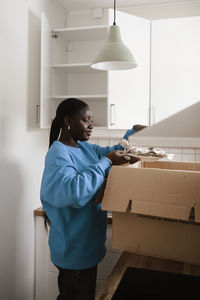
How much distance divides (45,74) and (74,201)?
45.9 inches

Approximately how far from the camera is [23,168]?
2096 millimetres

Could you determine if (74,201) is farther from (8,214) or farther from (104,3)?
(104,3)

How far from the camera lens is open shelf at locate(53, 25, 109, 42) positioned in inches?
86.7

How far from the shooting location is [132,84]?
86.0 inches

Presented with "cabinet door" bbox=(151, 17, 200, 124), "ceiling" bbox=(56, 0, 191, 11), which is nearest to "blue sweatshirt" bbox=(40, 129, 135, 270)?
"cabinet door" bbox=(151, 17, 200, 124)

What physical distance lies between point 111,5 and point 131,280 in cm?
209

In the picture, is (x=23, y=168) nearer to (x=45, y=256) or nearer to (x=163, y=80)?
(x=45, y=256)

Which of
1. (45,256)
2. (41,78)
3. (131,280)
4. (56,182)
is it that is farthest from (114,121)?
(131,280)

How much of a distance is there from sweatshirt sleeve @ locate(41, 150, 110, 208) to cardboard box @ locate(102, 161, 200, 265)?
5.6 inches

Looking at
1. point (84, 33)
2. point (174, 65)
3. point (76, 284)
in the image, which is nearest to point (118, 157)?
point (76, 284)

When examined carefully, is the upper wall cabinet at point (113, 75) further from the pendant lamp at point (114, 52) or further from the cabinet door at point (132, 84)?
the pendant lamp at point (114, 52)

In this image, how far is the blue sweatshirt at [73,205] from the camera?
52.6 inches

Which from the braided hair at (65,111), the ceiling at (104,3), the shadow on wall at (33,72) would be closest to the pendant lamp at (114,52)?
the braided hair at (65,111)

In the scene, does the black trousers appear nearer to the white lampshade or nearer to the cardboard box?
the cardboard box
